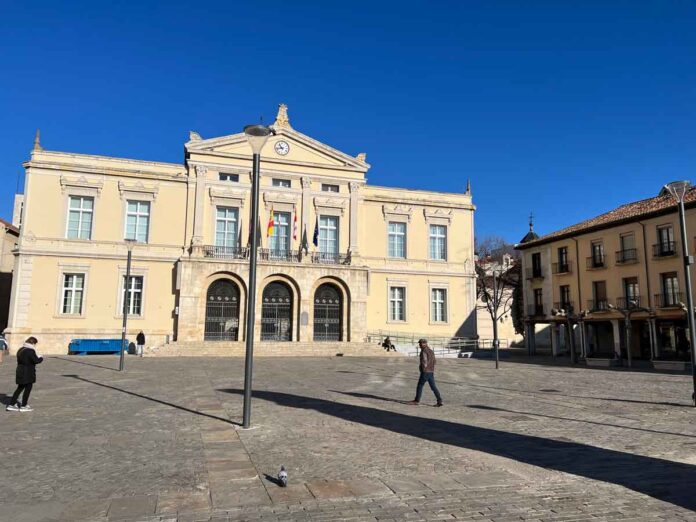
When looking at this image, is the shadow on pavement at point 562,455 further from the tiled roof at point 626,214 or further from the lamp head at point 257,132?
the tiled roof at point 626,214

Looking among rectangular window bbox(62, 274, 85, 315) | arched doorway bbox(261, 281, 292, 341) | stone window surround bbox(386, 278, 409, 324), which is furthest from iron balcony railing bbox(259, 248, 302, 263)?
rectangular window bbox(62, 274, 85, 315)

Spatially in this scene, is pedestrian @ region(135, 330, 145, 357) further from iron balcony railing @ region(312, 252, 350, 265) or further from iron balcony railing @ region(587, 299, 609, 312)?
iron balcony railing @ region(587, 299, 609, 312)

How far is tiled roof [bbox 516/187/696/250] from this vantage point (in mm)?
30250

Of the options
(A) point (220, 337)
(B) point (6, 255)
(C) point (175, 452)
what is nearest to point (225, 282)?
(A) point (220, 337)

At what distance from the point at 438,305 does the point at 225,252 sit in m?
16.2

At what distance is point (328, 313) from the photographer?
35.7 meters

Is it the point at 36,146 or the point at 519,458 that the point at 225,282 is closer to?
the point at 36,146

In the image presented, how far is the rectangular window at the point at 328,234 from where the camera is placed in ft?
121

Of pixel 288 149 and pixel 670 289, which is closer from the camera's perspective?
pixel 670 289

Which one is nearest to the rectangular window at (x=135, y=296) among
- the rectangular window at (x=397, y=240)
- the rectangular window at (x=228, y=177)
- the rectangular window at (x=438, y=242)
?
the rectangular window at (x=228, y=177)

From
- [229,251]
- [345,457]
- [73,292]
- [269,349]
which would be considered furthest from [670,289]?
[73,292]

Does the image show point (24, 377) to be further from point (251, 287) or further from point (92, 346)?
point (92, 346)

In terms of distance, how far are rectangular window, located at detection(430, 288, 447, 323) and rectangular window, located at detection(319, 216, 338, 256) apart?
27.1ft

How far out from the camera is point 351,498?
18.3 ft
